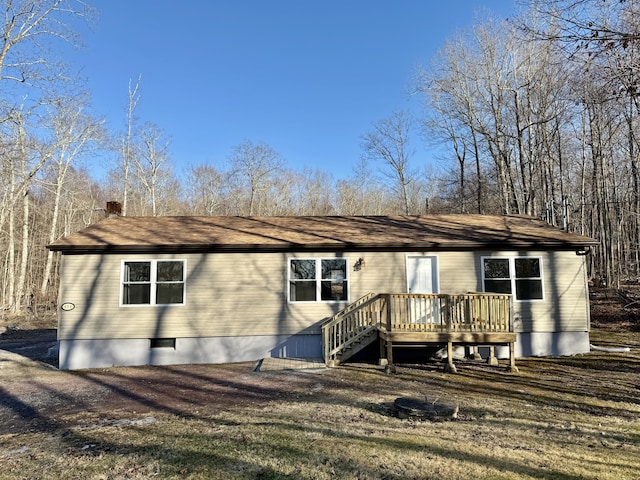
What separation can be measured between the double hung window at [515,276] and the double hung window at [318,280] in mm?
3955

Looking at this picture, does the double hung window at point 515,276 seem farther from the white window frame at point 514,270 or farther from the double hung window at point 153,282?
the double hung window at point 153,282

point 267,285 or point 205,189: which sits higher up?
point 205,189

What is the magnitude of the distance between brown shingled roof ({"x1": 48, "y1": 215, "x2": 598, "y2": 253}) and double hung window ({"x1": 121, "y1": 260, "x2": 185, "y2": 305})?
1.56 feet

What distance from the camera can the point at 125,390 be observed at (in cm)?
816

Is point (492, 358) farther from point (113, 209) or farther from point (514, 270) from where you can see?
point (113, 209)

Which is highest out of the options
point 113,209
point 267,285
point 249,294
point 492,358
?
point 113,209

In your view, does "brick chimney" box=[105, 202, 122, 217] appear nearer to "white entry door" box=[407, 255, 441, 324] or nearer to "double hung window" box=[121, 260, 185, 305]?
"double hung window" box=[121, 260, 185, 305]

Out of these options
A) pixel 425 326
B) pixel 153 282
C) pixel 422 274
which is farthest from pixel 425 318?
pixel 153 282

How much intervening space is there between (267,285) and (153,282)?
9.91 ft

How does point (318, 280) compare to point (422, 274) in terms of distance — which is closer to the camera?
point (318, 280)

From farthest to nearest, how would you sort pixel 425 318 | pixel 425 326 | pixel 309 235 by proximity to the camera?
1. pixel 309 235
2. pixel 425 318
3. pixel 425 326

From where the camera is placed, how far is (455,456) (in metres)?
4.50

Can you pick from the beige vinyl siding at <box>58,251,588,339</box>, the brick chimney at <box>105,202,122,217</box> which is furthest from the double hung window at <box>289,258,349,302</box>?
the brick chimney at <box>105,202,122,217</box>

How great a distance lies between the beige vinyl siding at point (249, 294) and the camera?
417 inches
